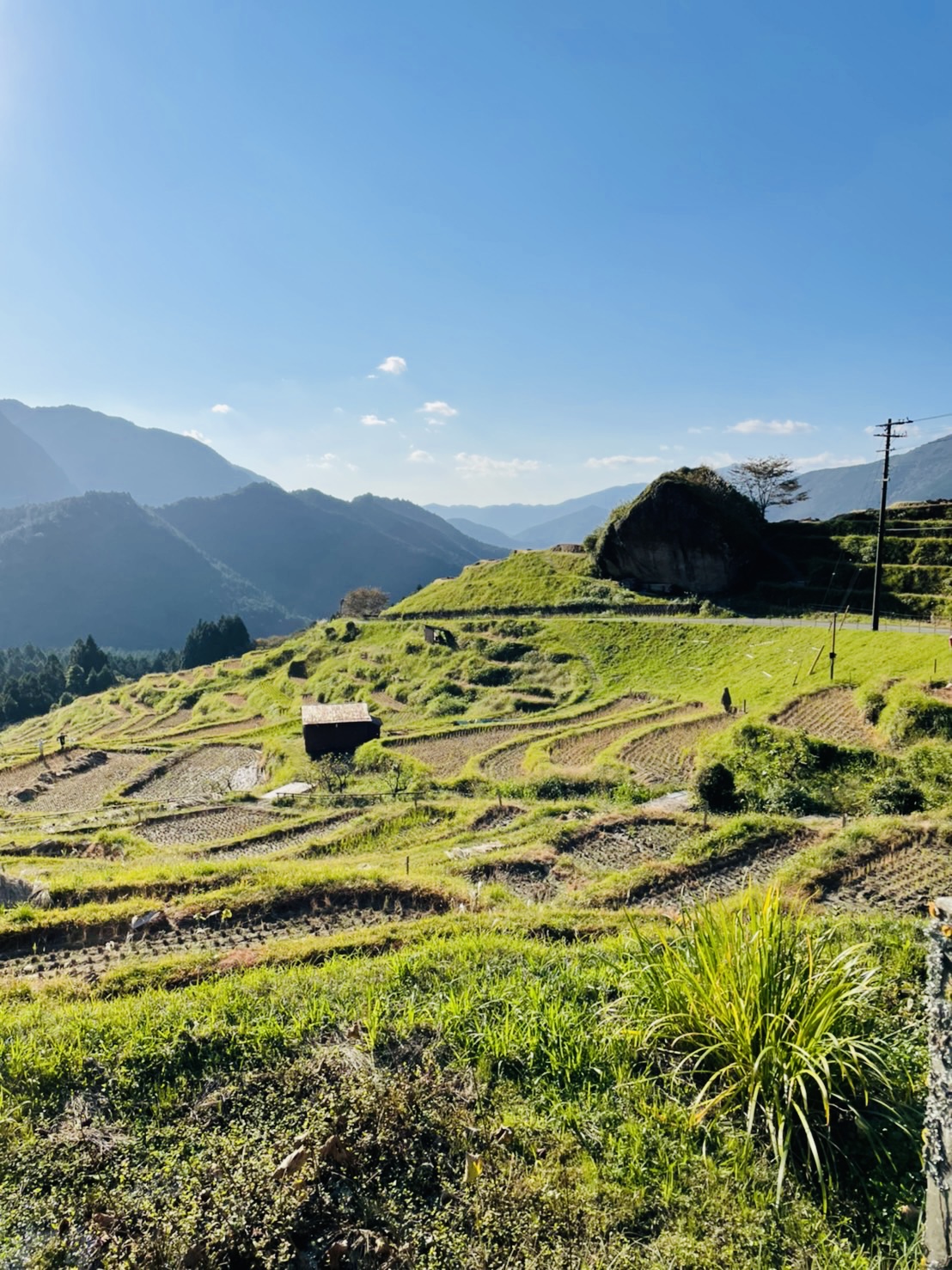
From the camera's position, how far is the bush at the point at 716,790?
77.7 feet

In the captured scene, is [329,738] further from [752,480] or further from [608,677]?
[752,480]

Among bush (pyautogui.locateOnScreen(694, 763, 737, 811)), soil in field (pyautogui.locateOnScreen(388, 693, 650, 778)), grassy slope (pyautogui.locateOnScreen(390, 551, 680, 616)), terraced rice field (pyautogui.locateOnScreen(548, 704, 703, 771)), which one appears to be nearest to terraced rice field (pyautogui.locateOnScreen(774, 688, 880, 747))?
bush (pyautogui.locateOnScreen(694, 763, 737, 811))

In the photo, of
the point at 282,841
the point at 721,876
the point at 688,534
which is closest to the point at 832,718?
the point at 721,876

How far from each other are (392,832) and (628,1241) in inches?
810

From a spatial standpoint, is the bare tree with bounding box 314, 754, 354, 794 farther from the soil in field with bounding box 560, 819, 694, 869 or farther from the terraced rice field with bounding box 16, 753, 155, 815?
the soil in field with bounding box 560, 819, 694, 869

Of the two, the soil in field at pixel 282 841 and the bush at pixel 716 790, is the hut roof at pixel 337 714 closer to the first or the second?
the soil in field at pixel 282 841

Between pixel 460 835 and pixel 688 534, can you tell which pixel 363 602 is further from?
pixel 460 835

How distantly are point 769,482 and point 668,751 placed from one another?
214ft

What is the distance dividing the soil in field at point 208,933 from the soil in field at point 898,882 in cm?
941

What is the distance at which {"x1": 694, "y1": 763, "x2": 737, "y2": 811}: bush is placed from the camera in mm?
23688

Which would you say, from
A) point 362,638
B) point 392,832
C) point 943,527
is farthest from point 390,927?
point 362,638

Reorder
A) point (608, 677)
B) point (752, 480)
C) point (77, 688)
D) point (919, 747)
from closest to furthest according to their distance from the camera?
1. point (919, 747)
2. point (608, 677)
3. point (752, 480)
4. point (77, 688)

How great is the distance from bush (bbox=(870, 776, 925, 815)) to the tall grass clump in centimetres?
1771

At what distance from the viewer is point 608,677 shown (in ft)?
168
